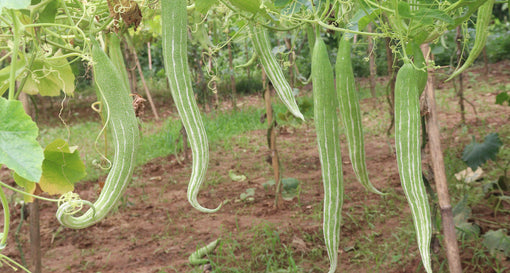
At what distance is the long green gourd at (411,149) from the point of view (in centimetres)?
64

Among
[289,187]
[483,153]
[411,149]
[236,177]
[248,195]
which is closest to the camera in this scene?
[411,149]

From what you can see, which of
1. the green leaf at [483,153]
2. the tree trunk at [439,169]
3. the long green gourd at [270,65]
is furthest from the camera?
the green leaf at [483,153]

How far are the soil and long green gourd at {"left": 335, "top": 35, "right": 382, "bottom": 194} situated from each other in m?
1.43

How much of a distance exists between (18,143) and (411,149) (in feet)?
1.55

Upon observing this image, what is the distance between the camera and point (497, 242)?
194 centimetres

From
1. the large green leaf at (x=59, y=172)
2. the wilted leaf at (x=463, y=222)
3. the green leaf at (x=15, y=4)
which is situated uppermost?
the green leaf at (x=15, y=4)

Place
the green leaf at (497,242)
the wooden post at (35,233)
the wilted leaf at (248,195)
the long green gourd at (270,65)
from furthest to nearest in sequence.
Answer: the wilted leaf at (248,195) → the green leaf at (497,242) → the wooden post at (35,233) → the long green gourd at (270,65)

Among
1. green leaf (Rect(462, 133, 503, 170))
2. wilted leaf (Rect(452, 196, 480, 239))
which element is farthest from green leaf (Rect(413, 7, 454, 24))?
green leaf (Rect(462, 133, 503, 170))

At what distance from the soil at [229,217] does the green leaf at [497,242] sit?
0.38ft

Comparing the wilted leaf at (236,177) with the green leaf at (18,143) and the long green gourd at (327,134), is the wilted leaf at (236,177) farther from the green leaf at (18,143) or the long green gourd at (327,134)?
the green leaf at (18,143)

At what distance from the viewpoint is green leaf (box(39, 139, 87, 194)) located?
0.80 m

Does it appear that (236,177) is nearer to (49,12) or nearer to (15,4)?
(49,12)

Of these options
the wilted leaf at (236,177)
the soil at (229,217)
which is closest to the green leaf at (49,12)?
the soil at (229,217)

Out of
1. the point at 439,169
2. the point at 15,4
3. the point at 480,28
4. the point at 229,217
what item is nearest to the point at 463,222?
the point at 439,169
